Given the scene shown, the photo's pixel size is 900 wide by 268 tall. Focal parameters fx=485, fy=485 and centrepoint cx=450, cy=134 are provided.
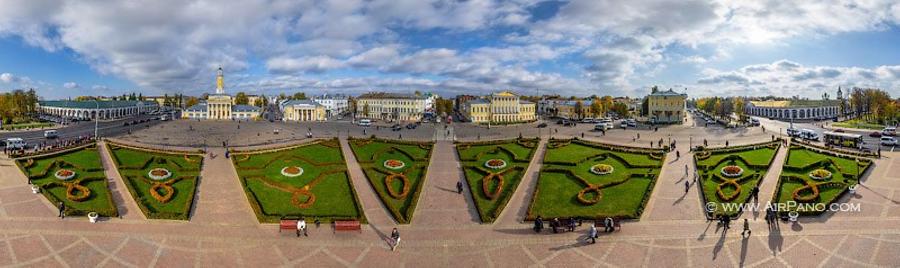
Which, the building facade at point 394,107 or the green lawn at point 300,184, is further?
the building facade at point 394,107

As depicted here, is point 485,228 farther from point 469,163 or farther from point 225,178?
point 225,178

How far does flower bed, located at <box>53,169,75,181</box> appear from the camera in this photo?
121ft

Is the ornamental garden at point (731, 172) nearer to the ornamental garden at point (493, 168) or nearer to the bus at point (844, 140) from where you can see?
the bus at point (844, 140)

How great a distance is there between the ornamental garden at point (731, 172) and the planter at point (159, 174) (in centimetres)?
3857

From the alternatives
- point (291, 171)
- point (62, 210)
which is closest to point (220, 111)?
point (291, 171)

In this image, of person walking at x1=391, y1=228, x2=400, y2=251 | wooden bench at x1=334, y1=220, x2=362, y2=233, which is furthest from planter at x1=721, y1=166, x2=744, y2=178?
wooden bench at x1=334, y1=220, x2=362, y2=233

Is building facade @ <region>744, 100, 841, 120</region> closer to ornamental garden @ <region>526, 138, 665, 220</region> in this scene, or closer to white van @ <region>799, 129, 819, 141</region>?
white van @ <region>799, 129, 819, 141</region>

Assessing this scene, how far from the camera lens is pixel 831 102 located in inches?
5379

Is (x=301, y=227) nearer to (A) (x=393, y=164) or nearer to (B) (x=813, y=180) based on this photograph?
(A) (x=393, y=164)

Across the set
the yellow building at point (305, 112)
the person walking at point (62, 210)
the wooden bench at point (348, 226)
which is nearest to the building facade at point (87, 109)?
the yellow building at point (305, 112)

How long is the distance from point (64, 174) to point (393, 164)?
992 inches

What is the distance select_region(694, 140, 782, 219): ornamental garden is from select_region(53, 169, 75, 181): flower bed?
45.1 metres

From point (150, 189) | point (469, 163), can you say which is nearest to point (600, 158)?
point (469, 163)

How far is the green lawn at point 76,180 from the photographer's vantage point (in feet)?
102
